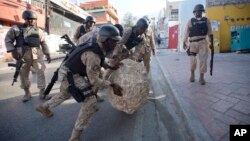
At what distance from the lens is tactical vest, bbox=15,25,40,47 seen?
4980 mm

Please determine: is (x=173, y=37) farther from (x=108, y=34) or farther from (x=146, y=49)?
(x=108, y=34)

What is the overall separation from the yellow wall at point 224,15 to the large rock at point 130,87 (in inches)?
473

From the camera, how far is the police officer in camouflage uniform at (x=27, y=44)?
16.1 ft

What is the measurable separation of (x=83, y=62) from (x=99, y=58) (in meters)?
0.23

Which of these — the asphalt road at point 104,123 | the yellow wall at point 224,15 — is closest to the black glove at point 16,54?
the asphalt road at point 104,123

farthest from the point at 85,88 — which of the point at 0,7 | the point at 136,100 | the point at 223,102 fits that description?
the point at 0,7

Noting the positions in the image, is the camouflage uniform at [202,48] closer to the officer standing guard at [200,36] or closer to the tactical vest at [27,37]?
the officer standing guard at [200,36]

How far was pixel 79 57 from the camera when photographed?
310 cm

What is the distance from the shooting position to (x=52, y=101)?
11.6 feet

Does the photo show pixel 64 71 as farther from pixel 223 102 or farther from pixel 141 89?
pixel 223 102

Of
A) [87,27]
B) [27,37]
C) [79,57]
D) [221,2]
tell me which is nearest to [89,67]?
[79,57]

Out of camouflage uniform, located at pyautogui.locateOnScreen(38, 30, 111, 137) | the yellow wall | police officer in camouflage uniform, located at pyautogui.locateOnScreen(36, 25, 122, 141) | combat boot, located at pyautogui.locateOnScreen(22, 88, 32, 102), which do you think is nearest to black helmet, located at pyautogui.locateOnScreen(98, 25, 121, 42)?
police officer in camouflage uniform, located at pyautogui.locateOnScreen(36, 25, 122, 141)

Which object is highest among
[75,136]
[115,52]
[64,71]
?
[115,52]

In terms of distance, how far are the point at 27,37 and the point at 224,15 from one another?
12.8m
